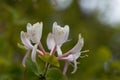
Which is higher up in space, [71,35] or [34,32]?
[34,32]

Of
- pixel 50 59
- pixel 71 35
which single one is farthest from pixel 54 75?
pixel 71 35

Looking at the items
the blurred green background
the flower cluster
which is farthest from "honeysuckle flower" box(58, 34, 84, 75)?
the blurred green background

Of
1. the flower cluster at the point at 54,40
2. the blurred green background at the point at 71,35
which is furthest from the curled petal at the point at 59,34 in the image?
the blurred green background at the point at 71,35

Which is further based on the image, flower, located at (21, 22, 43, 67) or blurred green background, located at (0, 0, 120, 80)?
blurred green background, located at (0, 0, 120, 80)

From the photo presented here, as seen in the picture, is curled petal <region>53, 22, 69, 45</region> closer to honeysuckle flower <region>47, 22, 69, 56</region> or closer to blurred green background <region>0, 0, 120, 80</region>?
honeysuckle flower <region>47, 22, 69, 56</region>

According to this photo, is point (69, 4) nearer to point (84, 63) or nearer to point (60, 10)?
point (60, 10)

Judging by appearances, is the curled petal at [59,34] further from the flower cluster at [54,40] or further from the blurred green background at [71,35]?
the blurred green background at [71,35]

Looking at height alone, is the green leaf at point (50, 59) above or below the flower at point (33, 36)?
below

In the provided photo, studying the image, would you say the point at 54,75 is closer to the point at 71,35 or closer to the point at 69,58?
the point at 69,58
